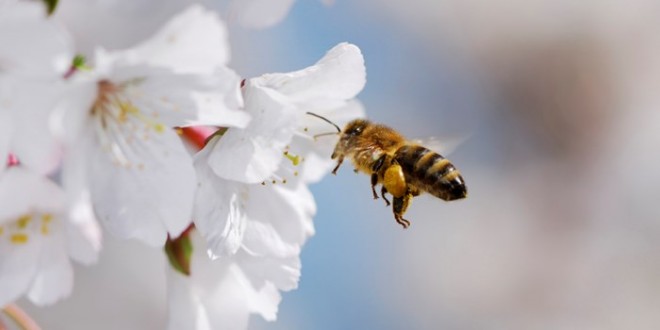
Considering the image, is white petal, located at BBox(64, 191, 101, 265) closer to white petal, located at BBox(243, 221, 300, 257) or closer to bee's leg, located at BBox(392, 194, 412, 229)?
white petal, located at BBox(243, 221, 300, 257)

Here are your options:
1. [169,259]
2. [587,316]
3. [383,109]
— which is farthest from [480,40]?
[169,259]

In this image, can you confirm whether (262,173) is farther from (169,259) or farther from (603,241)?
(603,241)

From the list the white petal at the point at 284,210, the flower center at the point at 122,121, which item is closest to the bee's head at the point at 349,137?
the white petal at the point at 284,210

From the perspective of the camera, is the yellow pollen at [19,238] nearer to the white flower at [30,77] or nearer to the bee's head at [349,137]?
the white flower at [30,77]

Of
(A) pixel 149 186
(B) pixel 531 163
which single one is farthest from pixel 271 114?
(B) pixel 531 163

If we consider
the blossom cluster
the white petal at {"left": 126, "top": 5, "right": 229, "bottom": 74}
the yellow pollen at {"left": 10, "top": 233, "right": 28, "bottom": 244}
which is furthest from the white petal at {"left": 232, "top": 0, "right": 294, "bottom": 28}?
the yellow pollen at {"left": 10, "top": 233, "right": 28, "bottom": 244}

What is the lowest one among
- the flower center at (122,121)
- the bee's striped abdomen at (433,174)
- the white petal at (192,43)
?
the flower center at (122,121)

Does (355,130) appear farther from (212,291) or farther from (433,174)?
(212,291)
